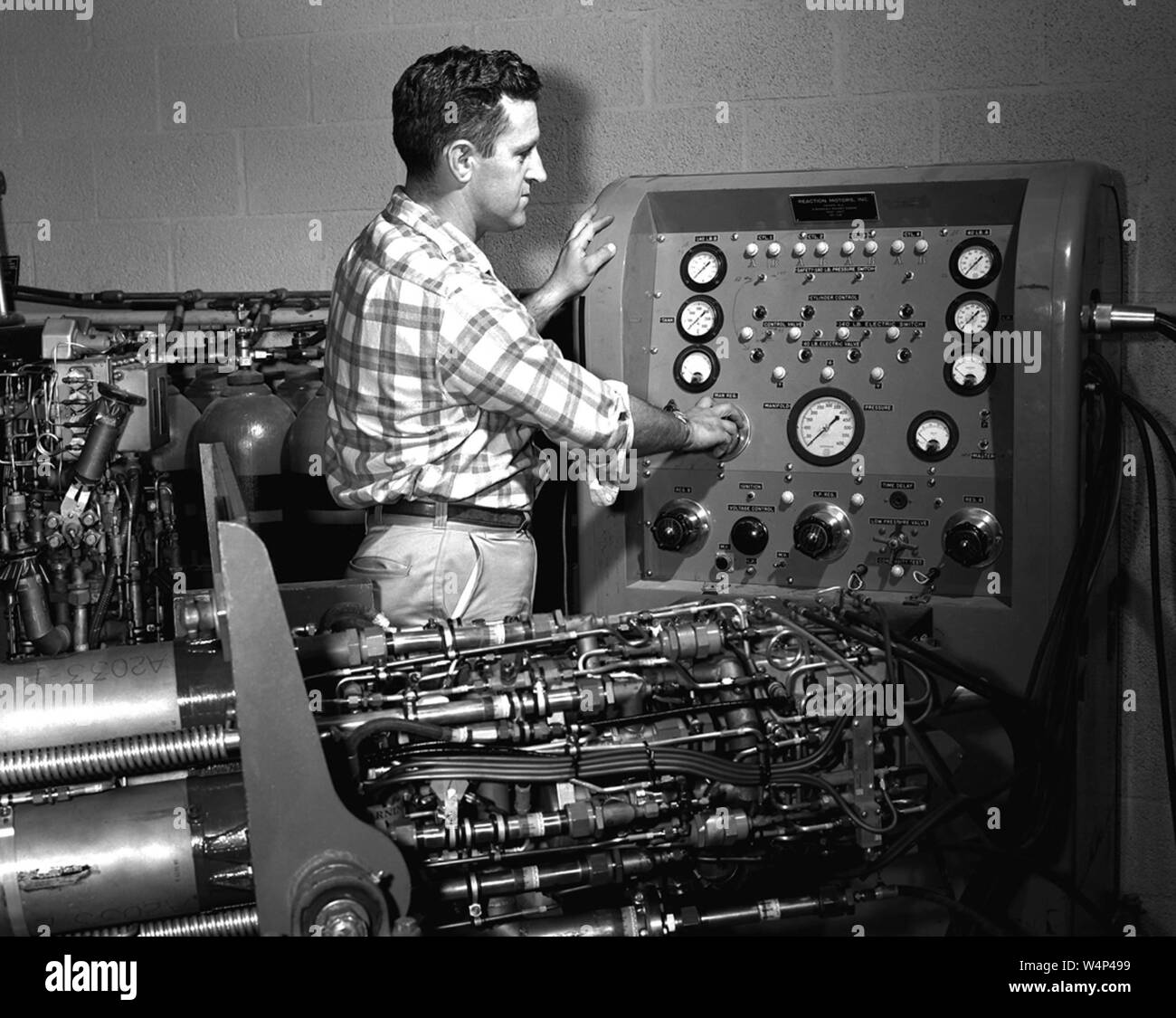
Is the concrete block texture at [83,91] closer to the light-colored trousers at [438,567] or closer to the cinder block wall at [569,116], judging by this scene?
the cinder block wall at [569,116]

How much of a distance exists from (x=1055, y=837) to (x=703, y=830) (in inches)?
42.7

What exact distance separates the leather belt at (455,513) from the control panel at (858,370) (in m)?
0.28

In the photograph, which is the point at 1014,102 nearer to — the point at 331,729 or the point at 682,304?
the point at 682,304

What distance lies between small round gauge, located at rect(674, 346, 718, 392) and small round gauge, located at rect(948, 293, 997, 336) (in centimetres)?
50

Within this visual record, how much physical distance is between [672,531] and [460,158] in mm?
881

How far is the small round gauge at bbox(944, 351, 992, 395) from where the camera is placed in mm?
2643

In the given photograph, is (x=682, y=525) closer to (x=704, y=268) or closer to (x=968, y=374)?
(x=704, y=268)

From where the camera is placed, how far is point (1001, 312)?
2.63 meters

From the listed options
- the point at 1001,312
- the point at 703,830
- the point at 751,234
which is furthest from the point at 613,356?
the point at 703,830

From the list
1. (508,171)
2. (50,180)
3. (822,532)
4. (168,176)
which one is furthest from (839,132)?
(50,180)

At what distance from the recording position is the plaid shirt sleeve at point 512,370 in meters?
2.40

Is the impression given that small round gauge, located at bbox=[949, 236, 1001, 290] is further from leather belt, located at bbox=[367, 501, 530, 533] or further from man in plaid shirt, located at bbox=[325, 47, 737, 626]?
leather belt, located at bbox=[367, 501, 530, 533]

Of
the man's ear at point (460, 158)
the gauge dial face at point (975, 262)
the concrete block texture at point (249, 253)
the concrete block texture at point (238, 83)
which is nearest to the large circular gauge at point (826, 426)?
the gauge dial face at point (975, 262)

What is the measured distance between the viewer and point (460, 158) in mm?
2654
